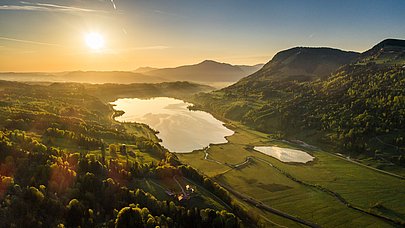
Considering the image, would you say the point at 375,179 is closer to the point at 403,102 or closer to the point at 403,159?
the point at 403,159

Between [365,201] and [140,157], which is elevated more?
[140,157]

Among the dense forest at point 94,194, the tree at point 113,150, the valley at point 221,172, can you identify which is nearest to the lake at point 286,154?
the valley at point 221,172

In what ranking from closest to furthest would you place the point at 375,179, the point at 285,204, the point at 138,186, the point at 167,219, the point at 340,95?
the point at 167,219 → the point at 138,186 → the point at 285,204 → the point at 375,179 → the point at 340,95

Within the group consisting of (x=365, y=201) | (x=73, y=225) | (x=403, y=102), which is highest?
(x=403, y=102)

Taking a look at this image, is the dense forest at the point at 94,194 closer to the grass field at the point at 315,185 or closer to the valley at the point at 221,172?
the valley at the point at 221,172

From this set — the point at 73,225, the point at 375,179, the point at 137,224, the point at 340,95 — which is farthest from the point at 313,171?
the point at 340,95

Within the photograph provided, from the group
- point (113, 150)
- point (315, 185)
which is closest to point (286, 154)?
point (315, 185)

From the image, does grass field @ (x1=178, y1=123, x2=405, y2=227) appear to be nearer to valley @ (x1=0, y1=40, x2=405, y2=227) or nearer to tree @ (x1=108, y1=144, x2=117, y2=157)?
valley @ (x1=0, y1=40, x2=405, y2=227)

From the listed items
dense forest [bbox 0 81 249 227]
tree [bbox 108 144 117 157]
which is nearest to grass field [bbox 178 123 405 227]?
dense forest [bbox 0 81 249 227]
